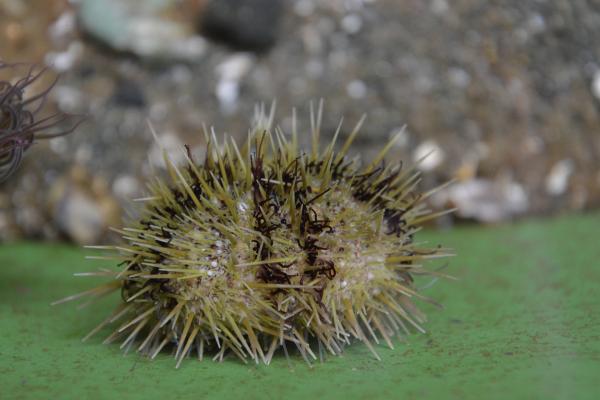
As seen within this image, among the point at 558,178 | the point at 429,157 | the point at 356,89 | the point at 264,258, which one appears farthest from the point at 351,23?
the point at 264,258

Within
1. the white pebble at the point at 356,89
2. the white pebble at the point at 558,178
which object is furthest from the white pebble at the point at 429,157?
the white pebble at the point at 558,178

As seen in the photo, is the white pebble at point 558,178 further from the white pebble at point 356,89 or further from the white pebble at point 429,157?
the white pebble at point 356,89

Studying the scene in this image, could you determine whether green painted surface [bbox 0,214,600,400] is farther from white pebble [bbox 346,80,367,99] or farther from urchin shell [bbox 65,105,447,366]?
white pebble [bbox 346,80,367,99]

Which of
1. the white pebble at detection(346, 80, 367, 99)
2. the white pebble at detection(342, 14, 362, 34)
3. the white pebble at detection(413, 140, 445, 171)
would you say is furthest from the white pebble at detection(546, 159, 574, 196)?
the white pebble at detection(342, 14, 362, 34)

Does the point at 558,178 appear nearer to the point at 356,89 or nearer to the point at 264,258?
the point at 356,89

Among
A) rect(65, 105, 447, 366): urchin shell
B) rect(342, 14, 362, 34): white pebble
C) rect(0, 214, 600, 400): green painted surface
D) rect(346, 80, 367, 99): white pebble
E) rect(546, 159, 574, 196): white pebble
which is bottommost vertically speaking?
rect(0, 214, 600, 400): green painted surface
